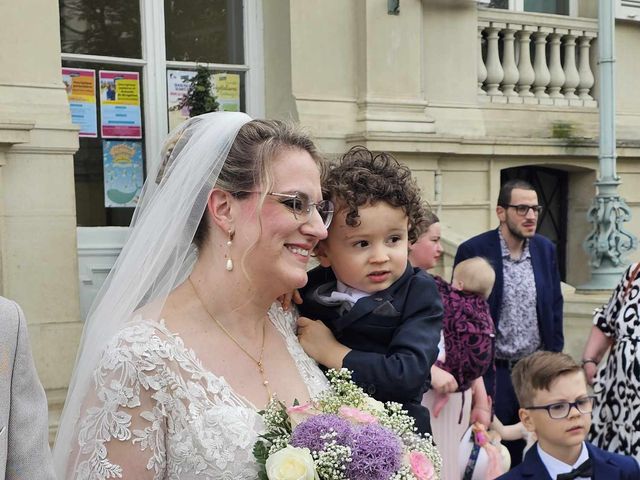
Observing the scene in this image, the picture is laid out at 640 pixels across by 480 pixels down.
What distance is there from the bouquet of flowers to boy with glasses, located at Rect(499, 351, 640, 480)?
1850 millimetres

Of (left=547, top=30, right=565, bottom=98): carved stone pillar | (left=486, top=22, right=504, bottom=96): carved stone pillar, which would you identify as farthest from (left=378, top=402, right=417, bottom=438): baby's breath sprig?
(left=547, top=30, right=565, bottom=98): carved stone pillar

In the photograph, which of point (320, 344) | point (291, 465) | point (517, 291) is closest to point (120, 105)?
point (517, 291)

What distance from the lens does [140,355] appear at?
7.85 ft

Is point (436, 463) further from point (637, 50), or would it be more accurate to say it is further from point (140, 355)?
point (637, 50)

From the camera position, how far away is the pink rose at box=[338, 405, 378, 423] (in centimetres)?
249

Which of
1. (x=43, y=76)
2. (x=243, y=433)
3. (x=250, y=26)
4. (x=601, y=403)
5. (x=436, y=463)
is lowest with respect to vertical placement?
(x=601, y=403)

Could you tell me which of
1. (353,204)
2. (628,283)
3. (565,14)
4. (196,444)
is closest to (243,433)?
(196,444)

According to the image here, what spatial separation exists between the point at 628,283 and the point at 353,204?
2.65 m

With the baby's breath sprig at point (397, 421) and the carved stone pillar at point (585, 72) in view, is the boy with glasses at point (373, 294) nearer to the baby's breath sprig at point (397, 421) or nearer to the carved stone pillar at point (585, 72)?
the baby's breath sprig at point (397, 421)

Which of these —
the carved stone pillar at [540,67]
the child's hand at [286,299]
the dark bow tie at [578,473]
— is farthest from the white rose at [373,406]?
the carved stone pillar at [540,67]

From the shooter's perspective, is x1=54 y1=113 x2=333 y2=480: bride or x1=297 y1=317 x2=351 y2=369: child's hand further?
x1=297 y1=317 x2=351 y2=369: child's hand

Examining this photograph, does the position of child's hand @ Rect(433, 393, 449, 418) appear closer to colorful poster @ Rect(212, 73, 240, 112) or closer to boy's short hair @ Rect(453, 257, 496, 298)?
boy's short hair @ Rect(453, 257, 496, 298)

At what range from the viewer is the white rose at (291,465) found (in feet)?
7.43

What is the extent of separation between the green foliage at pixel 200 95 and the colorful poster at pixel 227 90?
383 mm
